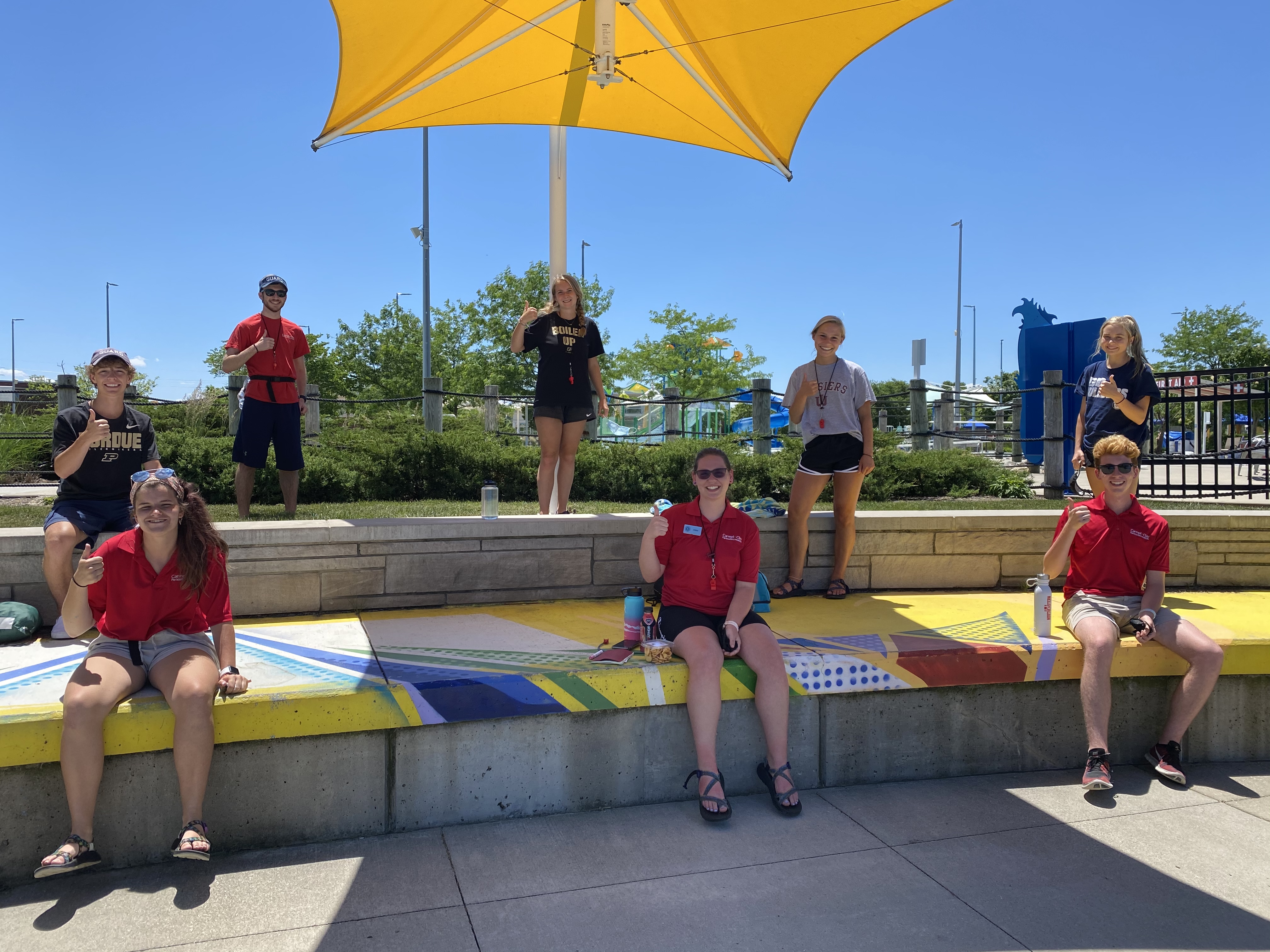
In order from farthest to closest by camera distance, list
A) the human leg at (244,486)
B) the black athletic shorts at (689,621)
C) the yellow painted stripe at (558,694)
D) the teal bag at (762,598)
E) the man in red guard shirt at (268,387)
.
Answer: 1. the human leg at (244,486)
2. the man in red guard shirt at (268,387)
3. the teal bag at (762,598)
4. the black athletic shorts at (689,621)
5. the yellow painted stripe at (558,694)

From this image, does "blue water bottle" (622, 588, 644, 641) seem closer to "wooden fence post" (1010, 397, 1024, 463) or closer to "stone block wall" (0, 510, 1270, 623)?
"stone block wall" (0, 510, 1270, 623)

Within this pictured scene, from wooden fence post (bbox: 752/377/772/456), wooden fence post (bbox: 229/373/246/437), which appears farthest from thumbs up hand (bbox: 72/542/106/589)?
wooden fence post (bbox: 229/373/246/437)

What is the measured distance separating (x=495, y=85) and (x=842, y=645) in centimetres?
432

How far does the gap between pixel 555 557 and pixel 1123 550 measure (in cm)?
303

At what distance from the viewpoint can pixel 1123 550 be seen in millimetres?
4320

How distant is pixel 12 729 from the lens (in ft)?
9.52

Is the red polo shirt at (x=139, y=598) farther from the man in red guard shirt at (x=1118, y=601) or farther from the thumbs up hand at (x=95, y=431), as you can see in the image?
the man in red guard shirt at (x=1118, y=601)

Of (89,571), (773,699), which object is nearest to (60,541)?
(89,571)

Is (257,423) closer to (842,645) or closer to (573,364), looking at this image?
(573,364)

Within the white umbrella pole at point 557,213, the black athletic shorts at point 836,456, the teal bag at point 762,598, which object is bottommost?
the teal bag at point 762,598

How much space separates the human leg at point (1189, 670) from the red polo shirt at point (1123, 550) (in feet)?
0.90

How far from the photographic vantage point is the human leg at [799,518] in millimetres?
5246

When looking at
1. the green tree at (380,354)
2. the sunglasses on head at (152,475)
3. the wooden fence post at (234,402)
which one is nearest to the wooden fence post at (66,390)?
the wooden fence post at (234,402)

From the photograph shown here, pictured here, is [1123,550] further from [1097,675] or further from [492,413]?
[492,413]
